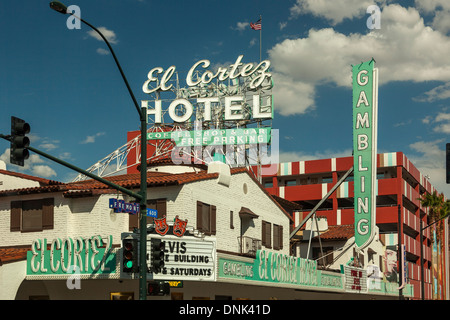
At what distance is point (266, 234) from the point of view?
43.4 metres

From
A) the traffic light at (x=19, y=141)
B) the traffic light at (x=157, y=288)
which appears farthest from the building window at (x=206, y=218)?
the traffic light at (x=19, y=141)

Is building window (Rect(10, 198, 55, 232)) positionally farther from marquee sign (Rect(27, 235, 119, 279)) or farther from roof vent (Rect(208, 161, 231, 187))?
roof vent (Rect(208, 161, 231, 187))

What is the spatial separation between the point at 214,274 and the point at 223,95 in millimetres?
35468

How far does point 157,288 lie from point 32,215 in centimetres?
1337

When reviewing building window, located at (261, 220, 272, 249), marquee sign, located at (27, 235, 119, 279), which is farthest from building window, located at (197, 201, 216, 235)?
building window, located at (261, 220, 272, 249)

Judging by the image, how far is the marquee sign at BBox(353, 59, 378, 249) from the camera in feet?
163

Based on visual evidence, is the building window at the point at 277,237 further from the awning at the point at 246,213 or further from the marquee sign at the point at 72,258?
the marquee sign at the point at 72,258

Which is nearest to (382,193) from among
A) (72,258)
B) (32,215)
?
(32,215)

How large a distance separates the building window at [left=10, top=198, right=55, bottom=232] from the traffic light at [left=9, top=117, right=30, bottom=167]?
590 inches

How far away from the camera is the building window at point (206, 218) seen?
35062 millimetres
